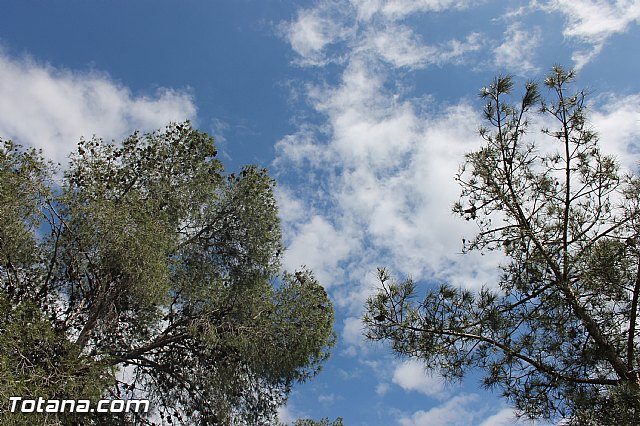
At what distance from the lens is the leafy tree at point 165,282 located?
759 centimetres

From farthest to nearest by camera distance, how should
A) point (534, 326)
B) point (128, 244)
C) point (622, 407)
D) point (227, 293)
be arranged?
1. point (227, 293)
2. point (128, 244)
3. point (534, 326)
4. point (622, 407)

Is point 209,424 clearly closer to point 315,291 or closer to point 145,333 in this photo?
point 145,333

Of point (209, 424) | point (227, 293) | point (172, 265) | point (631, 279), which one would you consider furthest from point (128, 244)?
point (631, 279)

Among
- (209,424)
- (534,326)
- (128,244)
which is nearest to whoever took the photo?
Answer: (534,326)

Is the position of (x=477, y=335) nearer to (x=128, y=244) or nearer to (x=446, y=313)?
(x=446, y=313)

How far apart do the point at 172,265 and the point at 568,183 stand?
21.9 ft

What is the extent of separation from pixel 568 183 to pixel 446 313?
170 centimetres

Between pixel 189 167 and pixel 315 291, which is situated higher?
pixel 189 167

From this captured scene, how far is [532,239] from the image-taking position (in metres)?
4.69

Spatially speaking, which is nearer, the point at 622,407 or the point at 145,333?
the point at 622,407

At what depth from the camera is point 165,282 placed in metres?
7.99

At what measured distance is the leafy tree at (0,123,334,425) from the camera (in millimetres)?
7594

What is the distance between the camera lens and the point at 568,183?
15.8 ft

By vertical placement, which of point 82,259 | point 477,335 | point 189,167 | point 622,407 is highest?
point 189,167
